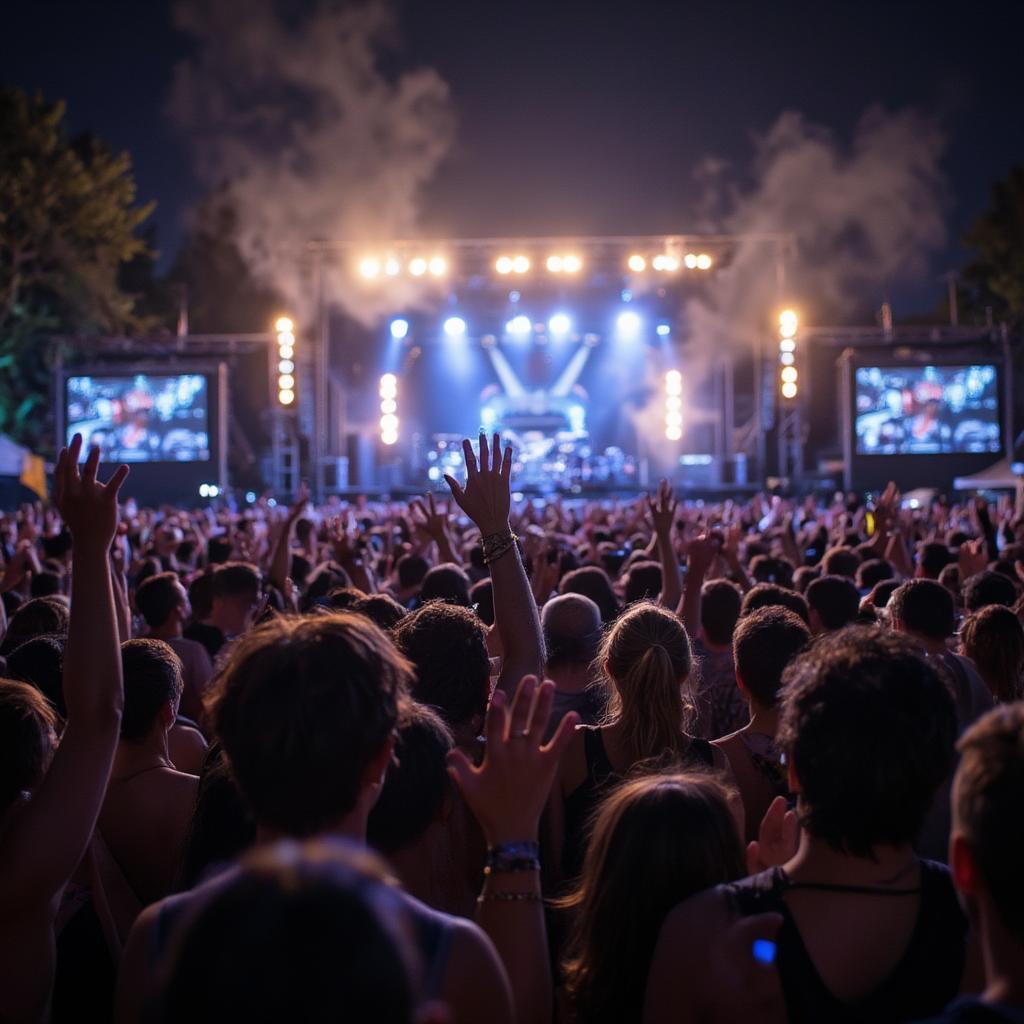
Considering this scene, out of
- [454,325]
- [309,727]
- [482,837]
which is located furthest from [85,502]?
[454,325]

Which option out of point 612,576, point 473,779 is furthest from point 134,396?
point 473,779

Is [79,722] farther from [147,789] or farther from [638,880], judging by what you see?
[638,880]

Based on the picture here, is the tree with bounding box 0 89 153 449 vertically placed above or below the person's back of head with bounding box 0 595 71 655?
above

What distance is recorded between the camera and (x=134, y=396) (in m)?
29.5

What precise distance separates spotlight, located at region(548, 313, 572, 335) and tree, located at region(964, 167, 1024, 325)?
1902 cm

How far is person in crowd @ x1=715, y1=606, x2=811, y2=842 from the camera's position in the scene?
3.31 m

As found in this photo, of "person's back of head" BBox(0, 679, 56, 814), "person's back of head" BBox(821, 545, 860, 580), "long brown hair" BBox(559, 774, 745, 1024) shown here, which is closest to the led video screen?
"person's back of head" BBox(821, 545, 860, 580)

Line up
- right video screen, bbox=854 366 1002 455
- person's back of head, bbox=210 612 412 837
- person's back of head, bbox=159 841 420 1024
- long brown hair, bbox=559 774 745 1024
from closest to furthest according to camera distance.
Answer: person's back of head, bbox=159 841 420 1024, person's back of head, bbox=210 612 412 837, long brown hair, bbox=559 774 745 1024, right video screen, bbox=854 366 1002 455

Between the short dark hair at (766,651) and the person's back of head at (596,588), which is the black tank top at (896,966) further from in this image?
the person's back of head at (596,588)

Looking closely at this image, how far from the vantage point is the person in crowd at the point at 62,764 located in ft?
6.68

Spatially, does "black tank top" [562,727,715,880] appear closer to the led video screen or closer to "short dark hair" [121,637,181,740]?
"short dark hair" [121,637,181,740]

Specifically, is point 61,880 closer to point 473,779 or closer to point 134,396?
point 473,779

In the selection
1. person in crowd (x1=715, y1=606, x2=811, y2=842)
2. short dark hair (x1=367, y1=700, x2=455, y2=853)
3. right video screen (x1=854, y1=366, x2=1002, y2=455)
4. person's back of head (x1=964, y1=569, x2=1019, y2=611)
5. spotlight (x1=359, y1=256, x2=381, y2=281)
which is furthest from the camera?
right video screen (x1=854, y1=366, x2=1002, y2=455)

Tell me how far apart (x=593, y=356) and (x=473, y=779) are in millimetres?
34288
